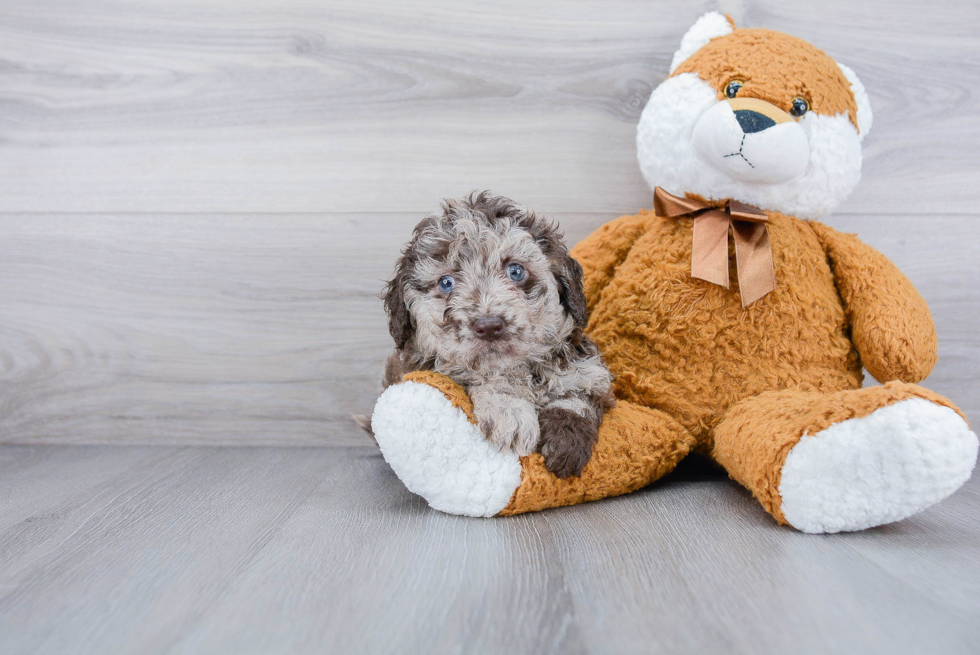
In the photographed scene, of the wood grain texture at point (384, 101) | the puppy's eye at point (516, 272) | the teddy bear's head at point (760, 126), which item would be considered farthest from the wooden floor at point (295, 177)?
the puppy's eye at point (516, 272)

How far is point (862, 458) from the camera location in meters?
0.91

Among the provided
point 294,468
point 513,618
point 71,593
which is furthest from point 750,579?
point 294,468

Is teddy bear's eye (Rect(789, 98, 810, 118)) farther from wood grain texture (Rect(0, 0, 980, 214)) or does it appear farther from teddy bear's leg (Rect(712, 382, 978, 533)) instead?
teddy bear's leg (Rect(712, 382, 978, 533))

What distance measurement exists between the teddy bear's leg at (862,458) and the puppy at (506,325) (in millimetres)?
291

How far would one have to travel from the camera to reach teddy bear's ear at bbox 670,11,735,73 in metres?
1.36

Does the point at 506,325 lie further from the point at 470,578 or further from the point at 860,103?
the point at 860,103

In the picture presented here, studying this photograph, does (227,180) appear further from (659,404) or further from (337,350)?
(659,404)

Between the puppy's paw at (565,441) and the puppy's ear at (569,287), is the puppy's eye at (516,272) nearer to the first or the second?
the puppy's ear at (569,287)

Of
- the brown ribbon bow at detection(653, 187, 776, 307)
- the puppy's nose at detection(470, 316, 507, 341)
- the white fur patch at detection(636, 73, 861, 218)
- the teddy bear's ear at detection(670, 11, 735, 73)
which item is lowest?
the puppy's nose at detection(470, 316, 507, 341)

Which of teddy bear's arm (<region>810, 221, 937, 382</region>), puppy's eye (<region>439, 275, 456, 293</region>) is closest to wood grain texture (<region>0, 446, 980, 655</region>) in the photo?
teddy bear's arm (<region>810, 221, 937, 382</region>)

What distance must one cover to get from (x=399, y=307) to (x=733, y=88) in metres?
0.73

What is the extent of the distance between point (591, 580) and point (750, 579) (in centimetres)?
20

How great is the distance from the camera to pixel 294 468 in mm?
1449

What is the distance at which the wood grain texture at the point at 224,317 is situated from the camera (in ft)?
5.10
